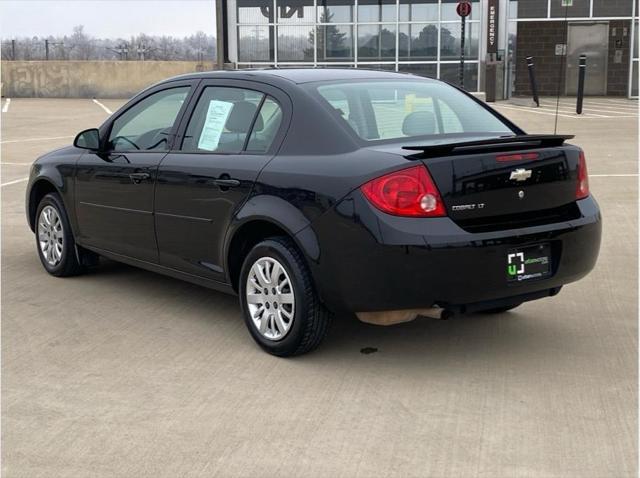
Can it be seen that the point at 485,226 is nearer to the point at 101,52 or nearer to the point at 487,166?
the point at 487,166

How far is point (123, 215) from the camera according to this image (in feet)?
19.9

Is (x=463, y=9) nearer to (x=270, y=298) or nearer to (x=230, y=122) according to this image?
(x=230, y=122)

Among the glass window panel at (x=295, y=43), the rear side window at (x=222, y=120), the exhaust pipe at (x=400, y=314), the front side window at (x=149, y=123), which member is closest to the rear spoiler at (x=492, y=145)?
the exhaust pipe at (x=400, y=314)

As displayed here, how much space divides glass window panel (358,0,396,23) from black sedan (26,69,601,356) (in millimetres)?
23336

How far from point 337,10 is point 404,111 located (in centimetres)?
2454

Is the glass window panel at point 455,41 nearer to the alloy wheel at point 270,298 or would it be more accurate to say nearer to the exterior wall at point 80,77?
the exterior wall at point 80,77

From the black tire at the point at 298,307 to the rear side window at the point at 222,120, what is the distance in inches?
28.2

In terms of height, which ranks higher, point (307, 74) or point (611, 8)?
point (611, 8)

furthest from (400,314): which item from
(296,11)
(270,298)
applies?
(296,11)

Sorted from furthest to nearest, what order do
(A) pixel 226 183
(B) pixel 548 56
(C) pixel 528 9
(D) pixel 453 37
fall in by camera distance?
(B) pixel 548 56 < (C) pixel 528 9 < (D) pixel 453 37 < (A) pixel 226 183

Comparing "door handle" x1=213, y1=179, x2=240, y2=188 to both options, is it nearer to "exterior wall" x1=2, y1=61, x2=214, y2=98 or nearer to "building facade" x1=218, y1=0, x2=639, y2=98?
"building facade" x1=218, y1=0, x2=639, y2=98

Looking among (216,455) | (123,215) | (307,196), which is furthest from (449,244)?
(123,215)

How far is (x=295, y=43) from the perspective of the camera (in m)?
29.1

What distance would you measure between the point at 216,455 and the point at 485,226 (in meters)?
1.75
